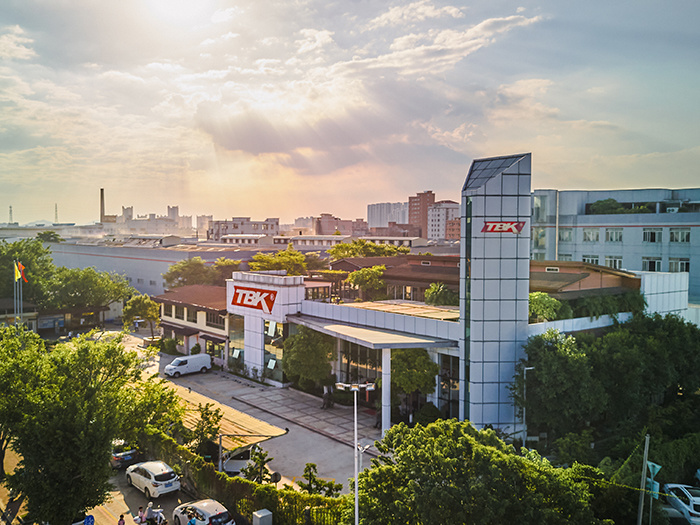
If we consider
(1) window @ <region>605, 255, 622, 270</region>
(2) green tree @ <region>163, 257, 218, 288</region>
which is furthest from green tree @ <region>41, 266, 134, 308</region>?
(1) window @ <region>605, 255, 622, 270</region>

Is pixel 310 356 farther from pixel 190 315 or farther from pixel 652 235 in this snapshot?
pixel 652 235

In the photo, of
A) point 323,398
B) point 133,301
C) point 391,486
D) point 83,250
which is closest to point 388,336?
point 323,398

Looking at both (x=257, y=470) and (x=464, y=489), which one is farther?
(x=257, y=470)

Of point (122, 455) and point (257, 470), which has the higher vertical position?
point (257, 470)

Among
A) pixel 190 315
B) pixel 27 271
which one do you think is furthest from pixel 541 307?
pixel 27 271

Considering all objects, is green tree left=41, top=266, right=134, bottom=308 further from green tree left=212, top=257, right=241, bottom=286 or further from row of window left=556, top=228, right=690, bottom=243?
row of window left=556, top=228, right=690, bottom=243

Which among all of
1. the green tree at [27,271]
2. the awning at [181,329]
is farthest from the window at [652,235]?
the green tree at [27,271]

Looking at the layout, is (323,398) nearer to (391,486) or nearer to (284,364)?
(284,364)
